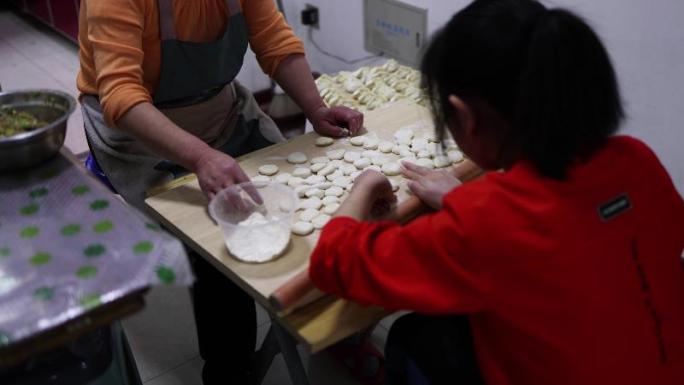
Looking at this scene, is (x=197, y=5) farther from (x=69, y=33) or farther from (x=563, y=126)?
(x=69, y=33)

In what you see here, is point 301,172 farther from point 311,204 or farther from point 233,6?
point 233,6

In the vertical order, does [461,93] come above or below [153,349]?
above

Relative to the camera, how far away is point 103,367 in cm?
142

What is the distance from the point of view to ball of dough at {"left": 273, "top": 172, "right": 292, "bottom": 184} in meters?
1.51

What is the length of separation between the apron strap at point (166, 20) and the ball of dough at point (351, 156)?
0.48 meters

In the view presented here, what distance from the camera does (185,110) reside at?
5.86 ft

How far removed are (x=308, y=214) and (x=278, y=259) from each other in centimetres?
15

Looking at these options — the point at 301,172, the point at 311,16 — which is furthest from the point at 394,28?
the point at 301,172

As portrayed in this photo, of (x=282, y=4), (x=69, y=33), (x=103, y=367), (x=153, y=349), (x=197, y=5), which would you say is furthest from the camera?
(x=69, y=33)

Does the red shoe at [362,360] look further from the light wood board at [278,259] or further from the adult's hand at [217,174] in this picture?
the adult's hand at [217,174]

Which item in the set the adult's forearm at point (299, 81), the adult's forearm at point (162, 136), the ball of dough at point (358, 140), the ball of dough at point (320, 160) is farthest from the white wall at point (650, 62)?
the adult's forearm at point (162, 136)

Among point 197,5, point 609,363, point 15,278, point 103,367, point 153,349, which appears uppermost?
point 197,5

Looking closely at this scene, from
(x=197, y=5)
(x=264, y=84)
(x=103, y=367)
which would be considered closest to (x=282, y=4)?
(x=264, y=84)

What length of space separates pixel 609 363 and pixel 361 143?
2.63 feet
